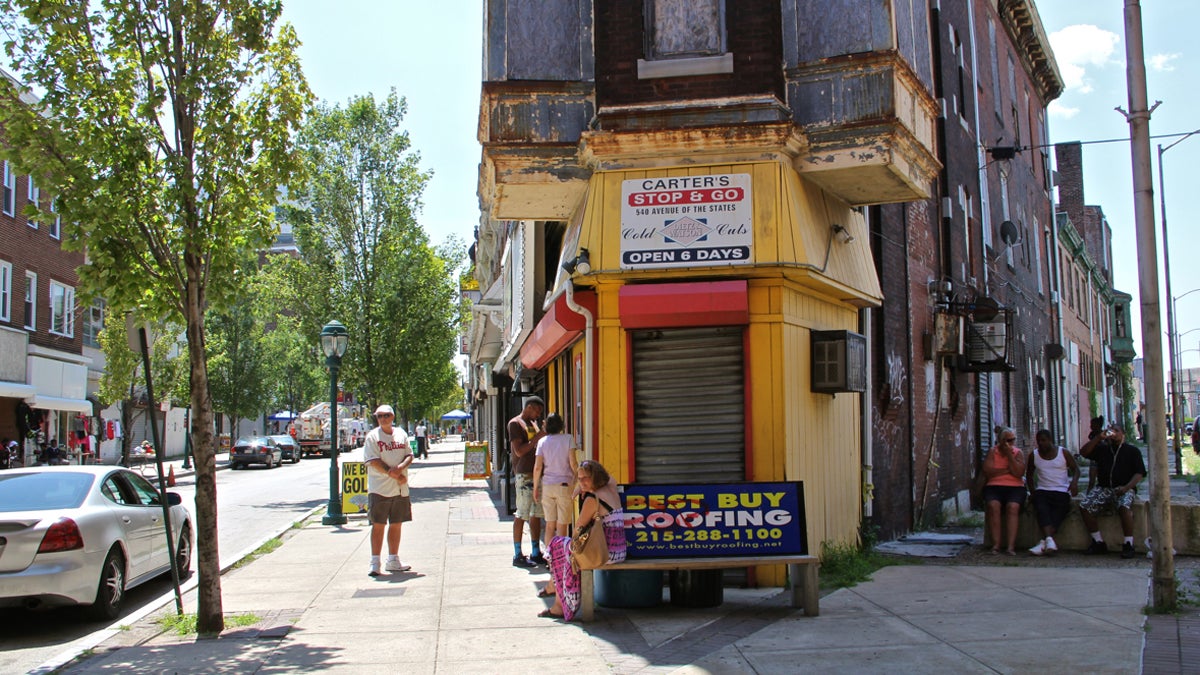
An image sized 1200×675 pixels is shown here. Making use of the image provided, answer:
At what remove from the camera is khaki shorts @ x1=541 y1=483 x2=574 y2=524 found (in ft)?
32.8

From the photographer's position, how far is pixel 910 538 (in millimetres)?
12789

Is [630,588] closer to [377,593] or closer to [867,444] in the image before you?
[377,593]

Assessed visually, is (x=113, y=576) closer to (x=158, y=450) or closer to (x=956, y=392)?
(x=158, y=450)

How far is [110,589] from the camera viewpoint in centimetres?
887

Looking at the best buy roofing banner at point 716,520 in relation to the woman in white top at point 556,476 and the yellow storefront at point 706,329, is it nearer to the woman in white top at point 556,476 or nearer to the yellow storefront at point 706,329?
the yellow storefront at point 706,329

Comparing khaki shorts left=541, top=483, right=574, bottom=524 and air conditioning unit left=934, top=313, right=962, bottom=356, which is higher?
air conditioning unit left=934, top=313, right=962, bottom=356

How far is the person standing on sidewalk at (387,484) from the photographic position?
35.9ft

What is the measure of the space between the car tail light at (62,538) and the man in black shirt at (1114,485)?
9.85 metres

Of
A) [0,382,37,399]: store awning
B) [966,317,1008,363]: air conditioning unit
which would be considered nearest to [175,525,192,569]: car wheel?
[966,317,1008,363]: air conditioning unit

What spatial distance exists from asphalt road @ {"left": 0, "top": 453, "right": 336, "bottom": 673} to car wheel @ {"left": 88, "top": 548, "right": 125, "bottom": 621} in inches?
4.0

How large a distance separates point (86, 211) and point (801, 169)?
618 centimetres

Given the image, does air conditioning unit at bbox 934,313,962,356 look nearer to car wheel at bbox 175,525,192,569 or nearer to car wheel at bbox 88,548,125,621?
car wheel at bbox 175,525,192,569

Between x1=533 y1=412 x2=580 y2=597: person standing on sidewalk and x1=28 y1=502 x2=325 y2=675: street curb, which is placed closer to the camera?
x1=28 y1=502 x2=325 y2=675: street curb

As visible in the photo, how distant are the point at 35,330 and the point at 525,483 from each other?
2959cm
